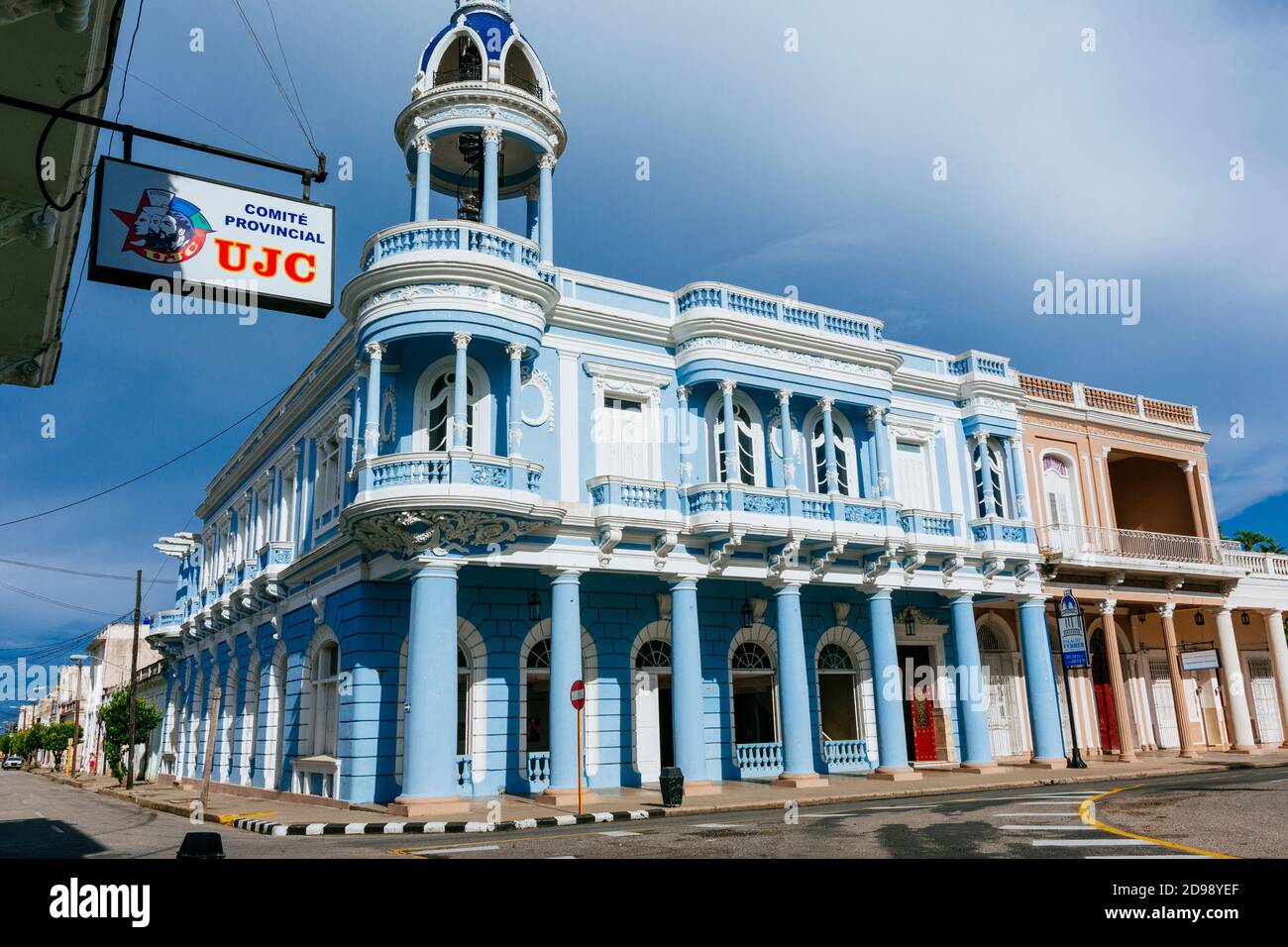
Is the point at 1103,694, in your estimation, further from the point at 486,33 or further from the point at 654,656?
the point at 486,33

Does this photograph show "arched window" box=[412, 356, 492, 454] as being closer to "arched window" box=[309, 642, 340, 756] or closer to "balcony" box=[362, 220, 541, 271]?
"balcony" box=[362, 220, 541, 271]

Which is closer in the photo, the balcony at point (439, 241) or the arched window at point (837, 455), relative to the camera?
the balcony at point (439, 241)

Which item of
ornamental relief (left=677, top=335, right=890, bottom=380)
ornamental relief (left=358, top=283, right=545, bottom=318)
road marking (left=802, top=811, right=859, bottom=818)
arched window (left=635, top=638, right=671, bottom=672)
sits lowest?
road marking (left=802, top=811, right=859, bottom=818)

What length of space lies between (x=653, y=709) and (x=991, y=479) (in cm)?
1194

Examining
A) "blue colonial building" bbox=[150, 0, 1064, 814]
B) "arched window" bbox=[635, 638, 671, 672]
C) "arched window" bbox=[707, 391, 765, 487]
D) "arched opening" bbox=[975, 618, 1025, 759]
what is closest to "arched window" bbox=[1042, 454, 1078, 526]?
"blue colonial building" bbox=[150, 0, 1064, 814]

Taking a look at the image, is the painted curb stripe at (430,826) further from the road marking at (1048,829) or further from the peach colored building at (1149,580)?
the peach colored building at (1149,580)

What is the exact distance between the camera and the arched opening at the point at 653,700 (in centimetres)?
2175

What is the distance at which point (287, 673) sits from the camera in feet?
78.7

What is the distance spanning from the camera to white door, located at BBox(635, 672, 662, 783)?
2163 cm

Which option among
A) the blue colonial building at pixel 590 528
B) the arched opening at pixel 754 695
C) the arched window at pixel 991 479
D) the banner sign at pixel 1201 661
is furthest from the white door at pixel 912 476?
the banner sign at pixel 1201 661

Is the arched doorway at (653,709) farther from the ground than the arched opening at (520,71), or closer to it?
closer to it

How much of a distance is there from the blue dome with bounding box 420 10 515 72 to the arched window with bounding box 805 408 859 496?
451 inches

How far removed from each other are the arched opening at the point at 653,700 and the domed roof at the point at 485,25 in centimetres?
1406
